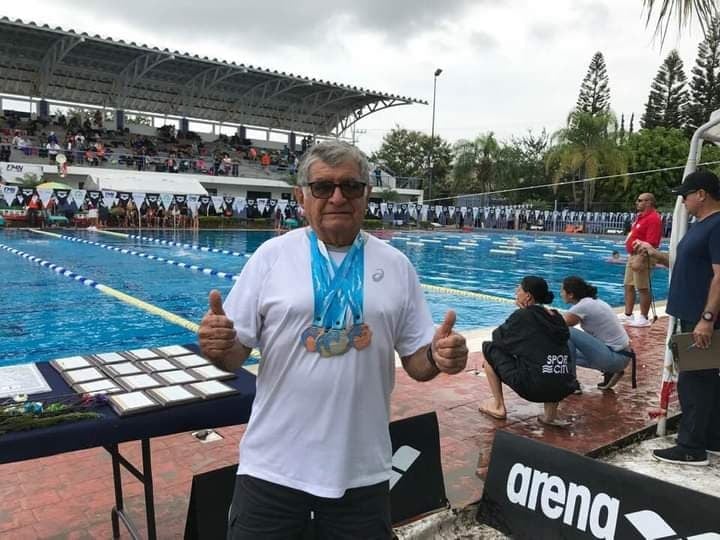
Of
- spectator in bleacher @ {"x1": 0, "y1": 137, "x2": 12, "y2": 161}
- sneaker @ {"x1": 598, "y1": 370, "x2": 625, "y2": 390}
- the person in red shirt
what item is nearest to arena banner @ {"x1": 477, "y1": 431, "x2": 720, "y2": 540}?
sneaker @ {"x1": 598, "y1": 370, "x2": 625, "y2": 390}

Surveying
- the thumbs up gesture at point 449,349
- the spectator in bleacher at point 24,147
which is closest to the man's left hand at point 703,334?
the thumbs up gesture at point 449,349

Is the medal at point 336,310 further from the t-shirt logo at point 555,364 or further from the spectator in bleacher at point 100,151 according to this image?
the spectator in bleacher at point 100,151

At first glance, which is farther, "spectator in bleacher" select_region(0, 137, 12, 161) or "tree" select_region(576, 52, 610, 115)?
"tree" select_region(576, 52, 610, 115)

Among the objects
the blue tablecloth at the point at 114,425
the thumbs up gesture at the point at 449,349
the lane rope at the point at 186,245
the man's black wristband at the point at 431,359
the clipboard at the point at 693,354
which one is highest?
the thumbs up gesture at the point at 449,349

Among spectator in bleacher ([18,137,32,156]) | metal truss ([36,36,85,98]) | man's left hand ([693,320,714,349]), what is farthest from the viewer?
spectator in bleacher ([18,137,32,156])

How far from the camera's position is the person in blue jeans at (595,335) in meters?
4.68

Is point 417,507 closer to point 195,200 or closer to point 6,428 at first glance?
point 6,428

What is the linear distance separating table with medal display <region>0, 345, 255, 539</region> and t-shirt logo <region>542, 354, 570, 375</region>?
6.86ft

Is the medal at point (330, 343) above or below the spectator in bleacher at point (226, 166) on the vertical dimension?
below

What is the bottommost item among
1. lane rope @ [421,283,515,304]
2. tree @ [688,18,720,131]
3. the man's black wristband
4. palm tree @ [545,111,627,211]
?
lane rope @ [421,283,515,304]

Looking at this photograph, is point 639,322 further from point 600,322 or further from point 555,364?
point 555,364

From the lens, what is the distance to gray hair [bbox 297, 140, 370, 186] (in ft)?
5.84

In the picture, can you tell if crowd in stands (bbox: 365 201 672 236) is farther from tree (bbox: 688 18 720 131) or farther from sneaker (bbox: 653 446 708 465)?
sneaker (bbox: 653 446 708 465)

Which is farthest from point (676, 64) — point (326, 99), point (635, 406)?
point (635, 406)
